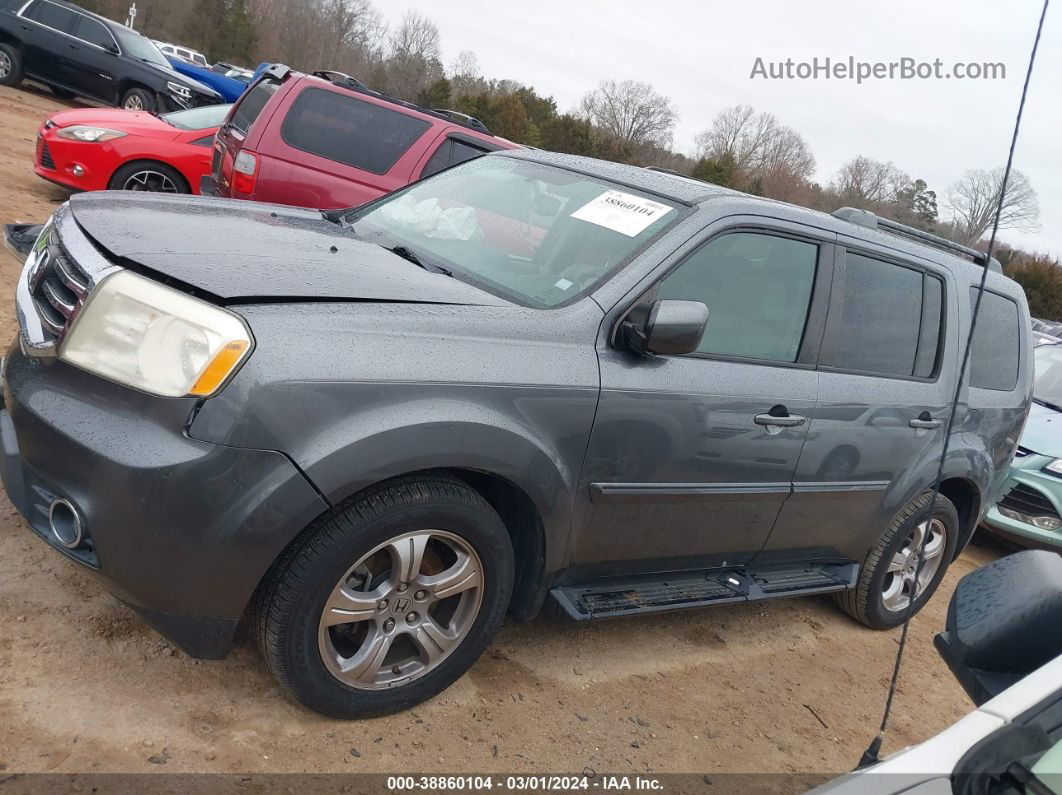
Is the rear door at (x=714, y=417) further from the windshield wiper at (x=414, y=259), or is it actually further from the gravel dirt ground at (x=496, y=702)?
the windshield wiper at (x=414, y=259)

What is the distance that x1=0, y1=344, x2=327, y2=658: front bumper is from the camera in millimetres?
2219

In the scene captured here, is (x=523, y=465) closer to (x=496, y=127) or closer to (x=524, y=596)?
(x=524, y=596)

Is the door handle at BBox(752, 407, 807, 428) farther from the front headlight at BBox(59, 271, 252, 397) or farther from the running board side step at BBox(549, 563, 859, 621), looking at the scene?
the front headlight at BBox(59, 271, 252, 397)

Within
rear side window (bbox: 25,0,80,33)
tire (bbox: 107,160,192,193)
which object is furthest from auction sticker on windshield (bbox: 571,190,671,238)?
rear side window (bbox: 25,0,80,33)

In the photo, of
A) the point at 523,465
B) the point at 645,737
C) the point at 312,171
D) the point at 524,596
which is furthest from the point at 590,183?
the point at 312,171

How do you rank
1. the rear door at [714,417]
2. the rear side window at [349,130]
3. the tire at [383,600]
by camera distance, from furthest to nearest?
the rear side window at [349,130], the rear door at [714,417], the tire at [383,600]

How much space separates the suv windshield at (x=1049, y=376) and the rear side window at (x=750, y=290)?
4.73 m

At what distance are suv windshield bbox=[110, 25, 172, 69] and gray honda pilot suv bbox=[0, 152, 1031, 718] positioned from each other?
1513cm

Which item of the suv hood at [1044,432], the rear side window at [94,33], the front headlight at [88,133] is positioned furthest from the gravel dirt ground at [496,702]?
the rear side window at [94,33]

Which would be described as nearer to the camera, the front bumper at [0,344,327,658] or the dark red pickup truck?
the front bumper at [0,344,327,658]

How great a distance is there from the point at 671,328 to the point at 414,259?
3.19 feet

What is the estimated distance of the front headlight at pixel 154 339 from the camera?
2.25m

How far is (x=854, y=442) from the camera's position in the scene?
3689mm

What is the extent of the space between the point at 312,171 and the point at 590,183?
4024mm
